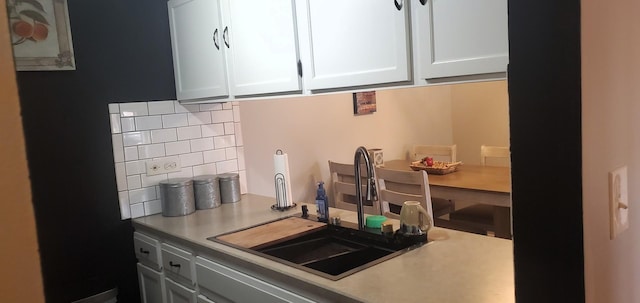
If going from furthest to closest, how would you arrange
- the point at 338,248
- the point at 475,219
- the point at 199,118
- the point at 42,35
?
the point at 475,219 < the point at 199,118 < the point at 42,35 < the point at 338,248

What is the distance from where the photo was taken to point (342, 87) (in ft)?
6.08

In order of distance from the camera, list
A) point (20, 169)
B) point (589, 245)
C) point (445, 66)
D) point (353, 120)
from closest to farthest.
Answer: point (20, 169) < point (589, 245) < point (445, 66) < point (353, 120)

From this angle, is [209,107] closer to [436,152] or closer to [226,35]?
[226,35]

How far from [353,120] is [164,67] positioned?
5.49ft

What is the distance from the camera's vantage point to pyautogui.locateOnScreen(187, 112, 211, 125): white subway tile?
2787 mm

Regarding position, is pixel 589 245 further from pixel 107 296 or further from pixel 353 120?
pixel 353 120

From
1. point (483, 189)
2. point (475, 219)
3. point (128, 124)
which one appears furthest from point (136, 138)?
point (475, 219)

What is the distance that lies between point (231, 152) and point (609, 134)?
7.56 ft

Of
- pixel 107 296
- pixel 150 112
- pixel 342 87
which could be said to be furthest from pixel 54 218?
pixel 342 87

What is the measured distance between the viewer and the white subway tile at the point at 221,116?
2865 millimetres

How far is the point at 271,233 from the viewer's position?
2090 millimetres

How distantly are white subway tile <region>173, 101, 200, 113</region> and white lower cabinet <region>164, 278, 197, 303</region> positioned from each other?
92 centimetres

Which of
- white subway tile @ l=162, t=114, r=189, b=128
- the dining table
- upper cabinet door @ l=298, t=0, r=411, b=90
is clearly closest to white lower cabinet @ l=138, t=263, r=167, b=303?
white subway tile @ l=162, t=114, r=189, b=128

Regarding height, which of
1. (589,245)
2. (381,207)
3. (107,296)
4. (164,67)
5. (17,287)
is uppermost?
(164,67)
